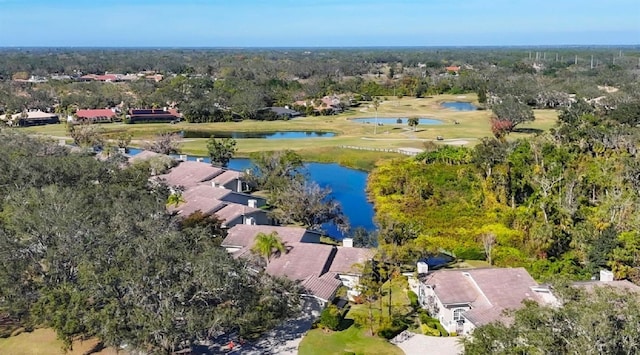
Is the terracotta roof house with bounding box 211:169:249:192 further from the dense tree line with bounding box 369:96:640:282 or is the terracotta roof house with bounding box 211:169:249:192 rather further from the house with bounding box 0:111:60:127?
the house with bounding box 0:111:60:127

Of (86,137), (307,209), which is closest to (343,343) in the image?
(307,209)

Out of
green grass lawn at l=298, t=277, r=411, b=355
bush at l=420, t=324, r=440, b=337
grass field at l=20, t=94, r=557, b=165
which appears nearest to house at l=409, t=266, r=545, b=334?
bush at l=420, t=324, r=440, b=337

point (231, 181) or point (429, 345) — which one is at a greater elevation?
point (231, 181)

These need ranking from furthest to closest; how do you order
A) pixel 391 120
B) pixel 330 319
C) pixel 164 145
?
pixel 391 120
pixel 164 145
pixel 330 319

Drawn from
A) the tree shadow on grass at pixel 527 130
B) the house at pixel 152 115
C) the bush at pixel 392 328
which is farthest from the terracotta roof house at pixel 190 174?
the tree shadow on grass at pixel 527 130

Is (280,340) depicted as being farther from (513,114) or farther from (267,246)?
(513,114)

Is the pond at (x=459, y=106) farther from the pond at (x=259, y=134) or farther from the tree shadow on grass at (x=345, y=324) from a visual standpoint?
the tree shadow on grass at (x=345, y=324)

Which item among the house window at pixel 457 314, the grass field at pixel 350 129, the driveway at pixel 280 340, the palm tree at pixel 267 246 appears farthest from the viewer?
the grass field at pixel 350 129
